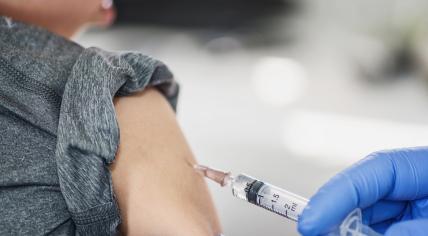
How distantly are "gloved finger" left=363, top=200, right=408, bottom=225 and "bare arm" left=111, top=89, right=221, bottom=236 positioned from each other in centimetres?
26

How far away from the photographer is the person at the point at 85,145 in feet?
2.49

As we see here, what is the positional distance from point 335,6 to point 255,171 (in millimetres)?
2159

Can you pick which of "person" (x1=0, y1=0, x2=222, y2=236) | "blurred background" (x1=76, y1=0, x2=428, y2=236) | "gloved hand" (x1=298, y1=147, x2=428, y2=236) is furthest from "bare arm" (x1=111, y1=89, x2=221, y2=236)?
"blurred background" (x1=76, y1=0, x2=428, y2=236)

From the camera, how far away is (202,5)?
4078 mm

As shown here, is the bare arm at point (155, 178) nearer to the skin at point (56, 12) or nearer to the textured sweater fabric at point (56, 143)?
the textured sweater fabric at point (56, 143)

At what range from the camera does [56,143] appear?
793 mm

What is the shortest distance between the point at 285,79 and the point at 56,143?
2486mm

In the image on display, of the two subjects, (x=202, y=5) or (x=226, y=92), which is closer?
(x=226, y=92)

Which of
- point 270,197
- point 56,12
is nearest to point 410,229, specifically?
point 270,197

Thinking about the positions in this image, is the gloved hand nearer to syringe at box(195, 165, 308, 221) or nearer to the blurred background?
syringe at box(195, 165, 308, 221)

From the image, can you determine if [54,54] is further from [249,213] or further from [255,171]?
[255,171]

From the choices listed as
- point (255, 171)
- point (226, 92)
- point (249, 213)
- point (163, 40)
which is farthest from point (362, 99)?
point (163, 40)

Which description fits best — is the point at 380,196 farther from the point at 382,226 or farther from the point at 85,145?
the point at 85,145

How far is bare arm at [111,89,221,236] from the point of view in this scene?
84cm
